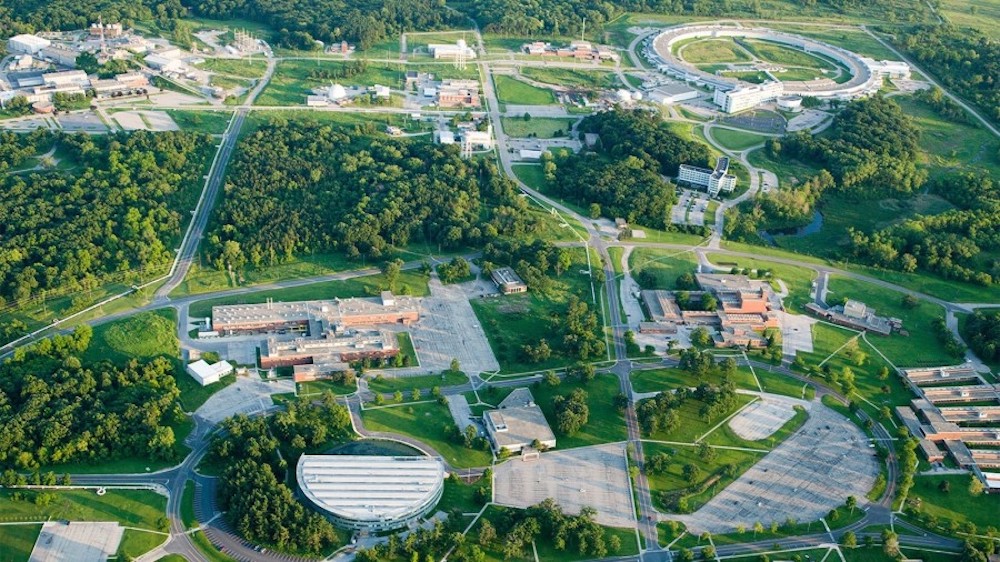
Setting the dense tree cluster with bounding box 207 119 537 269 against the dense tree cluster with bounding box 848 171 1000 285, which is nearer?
the dense tree cluster with bounding box 207 119 537 269

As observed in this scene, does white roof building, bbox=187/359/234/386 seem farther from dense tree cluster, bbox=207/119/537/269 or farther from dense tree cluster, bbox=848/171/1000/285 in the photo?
dense tree cluster, bbox=848/171/1000/285

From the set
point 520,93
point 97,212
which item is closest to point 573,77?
point 520,93

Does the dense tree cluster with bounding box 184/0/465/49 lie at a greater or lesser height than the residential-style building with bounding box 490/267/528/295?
greater

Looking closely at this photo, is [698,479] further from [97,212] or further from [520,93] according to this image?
[520,93]

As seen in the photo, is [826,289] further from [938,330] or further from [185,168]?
[185,168]

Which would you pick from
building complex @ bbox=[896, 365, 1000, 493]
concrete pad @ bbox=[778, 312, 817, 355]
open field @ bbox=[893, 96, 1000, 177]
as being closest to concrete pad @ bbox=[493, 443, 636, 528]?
concrete pad @ bbox=[778, 312, 817, 355]

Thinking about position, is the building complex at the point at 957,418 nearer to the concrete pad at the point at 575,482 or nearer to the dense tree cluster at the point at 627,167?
the concrete pad at the point at 575,482

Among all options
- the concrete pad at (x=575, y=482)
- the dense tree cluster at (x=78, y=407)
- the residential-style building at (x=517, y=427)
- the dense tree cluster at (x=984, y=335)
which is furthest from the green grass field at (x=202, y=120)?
the dense tree cluster at (x=984, y=335)

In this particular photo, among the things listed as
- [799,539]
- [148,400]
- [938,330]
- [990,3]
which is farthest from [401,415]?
[990,3]
